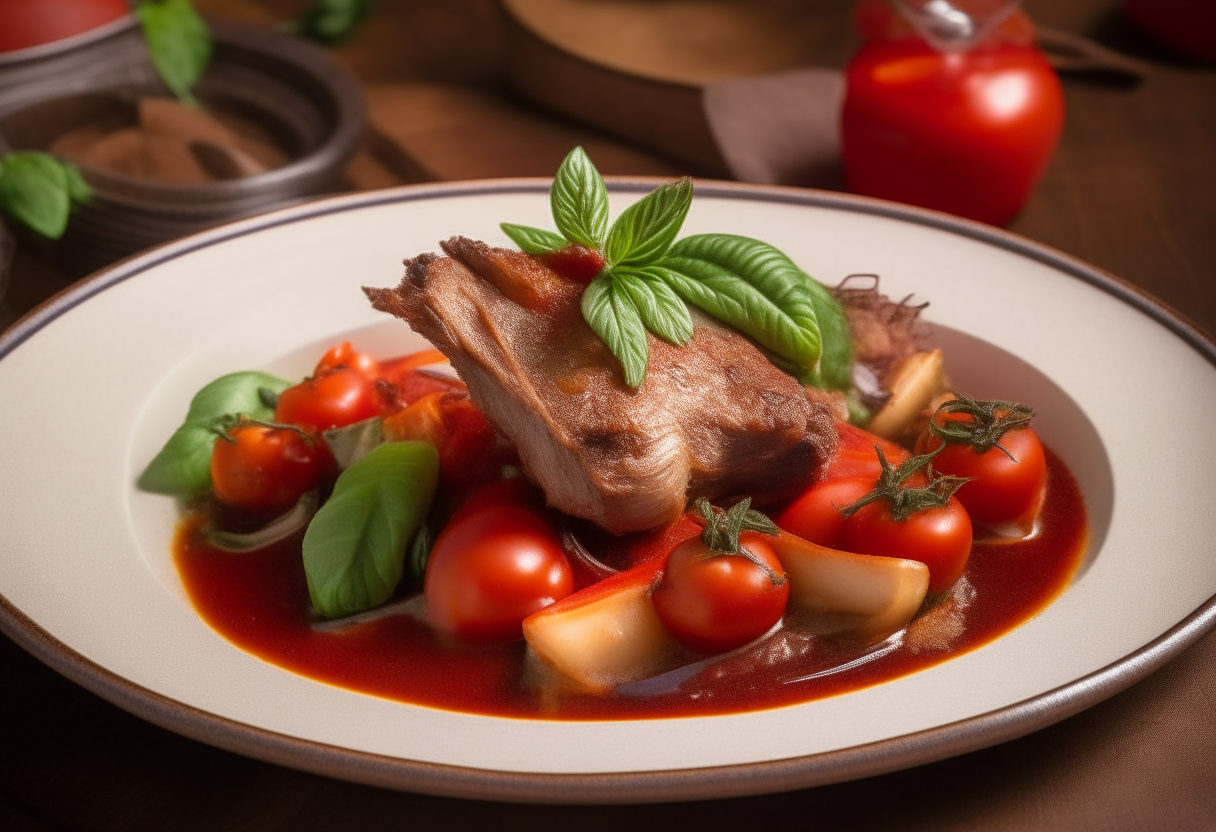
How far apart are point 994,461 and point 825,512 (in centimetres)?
40

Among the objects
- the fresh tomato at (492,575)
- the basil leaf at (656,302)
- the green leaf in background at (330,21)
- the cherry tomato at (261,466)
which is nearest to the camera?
the fresh tomato at (492,575)

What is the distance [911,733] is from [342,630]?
1207mm

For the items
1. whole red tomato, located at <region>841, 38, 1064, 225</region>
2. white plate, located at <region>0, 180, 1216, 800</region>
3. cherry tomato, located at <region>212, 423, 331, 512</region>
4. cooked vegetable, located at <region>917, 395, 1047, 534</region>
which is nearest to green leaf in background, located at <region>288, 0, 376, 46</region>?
white plate, located at <region>0, 180, 1216, 800</region>

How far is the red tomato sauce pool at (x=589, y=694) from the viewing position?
2314 millimetres

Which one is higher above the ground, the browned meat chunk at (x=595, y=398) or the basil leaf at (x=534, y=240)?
the basil leaf at (x=534, y=240)

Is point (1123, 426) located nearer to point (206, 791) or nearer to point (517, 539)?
point (517, 539)

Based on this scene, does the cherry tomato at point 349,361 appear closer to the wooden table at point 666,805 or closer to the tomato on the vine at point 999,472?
the wooden table at point 666,805

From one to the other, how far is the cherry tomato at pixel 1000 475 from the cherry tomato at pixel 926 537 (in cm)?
20

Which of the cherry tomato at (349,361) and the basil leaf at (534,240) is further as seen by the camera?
the cherry tomato at (349,361)

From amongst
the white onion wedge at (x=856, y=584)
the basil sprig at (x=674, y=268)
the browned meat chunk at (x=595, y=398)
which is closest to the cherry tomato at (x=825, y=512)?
the browned meat chunk at (x=595, y=398)

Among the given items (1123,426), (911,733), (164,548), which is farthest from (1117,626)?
(164,548)

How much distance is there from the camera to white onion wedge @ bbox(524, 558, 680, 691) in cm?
234

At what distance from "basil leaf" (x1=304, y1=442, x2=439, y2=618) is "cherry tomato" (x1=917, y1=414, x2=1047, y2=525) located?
47.2 inches

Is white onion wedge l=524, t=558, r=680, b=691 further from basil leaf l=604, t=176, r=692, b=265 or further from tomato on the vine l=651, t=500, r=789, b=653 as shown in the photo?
basil leaf l=604, t=176, r=692, b=265
